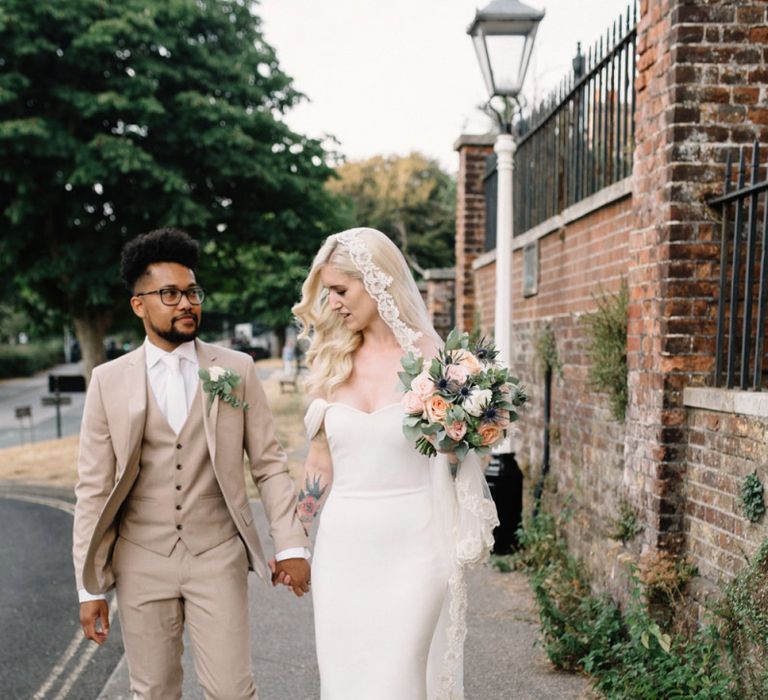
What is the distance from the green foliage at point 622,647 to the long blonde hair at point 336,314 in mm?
1905

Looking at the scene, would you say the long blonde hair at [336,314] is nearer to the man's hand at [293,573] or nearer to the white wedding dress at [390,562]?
the white wedding dress at [390,562]

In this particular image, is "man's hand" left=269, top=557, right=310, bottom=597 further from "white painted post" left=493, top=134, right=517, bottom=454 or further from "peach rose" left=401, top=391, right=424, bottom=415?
"white painted post" left=493, top=134, right=517, bottom=454

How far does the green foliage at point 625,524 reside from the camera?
4918mm

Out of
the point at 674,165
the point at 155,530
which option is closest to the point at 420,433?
the point at 155,530

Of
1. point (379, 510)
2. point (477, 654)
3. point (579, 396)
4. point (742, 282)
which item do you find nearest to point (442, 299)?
point (579, 396)

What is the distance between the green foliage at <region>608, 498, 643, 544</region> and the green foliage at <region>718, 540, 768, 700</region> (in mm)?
1111

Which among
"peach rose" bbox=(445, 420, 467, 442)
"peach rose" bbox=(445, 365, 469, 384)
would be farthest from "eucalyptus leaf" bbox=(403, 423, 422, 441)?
"peach rose" bbox=(445, 365, 469, 384)

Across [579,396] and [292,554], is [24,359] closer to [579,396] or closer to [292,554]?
[579,396]

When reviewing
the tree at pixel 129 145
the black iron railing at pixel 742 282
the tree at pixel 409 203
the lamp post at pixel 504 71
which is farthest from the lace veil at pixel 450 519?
the tree at pixel 409 203

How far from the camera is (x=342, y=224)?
19.0 meters

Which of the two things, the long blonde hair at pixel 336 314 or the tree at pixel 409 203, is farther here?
the tree at pixel 409 203

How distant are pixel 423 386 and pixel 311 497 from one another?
780mm

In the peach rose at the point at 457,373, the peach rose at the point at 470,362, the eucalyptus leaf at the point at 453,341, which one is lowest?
the peach rose at the point at 457,373

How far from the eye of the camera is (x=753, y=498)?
3.76 meters
